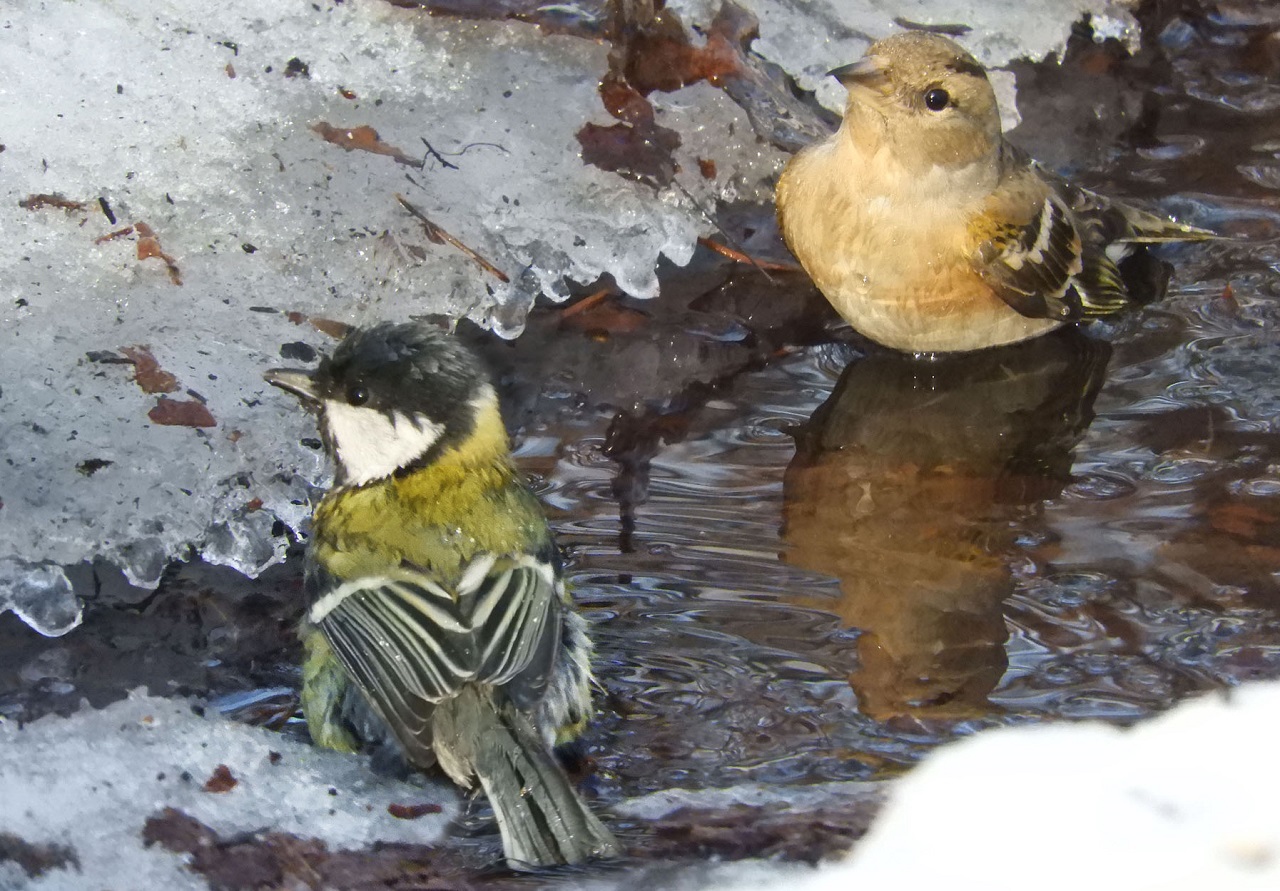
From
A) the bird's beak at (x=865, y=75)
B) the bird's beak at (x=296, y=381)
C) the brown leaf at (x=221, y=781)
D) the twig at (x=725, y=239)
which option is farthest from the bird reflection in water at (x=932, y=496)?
the brown leaf at (x=221, y=781)

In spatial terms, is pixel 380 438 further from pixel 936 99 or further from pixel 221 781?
pixel 936 99

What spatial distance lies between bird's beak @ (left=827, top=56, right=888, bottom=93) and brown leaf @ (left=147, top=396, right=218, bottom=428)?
2.38 m

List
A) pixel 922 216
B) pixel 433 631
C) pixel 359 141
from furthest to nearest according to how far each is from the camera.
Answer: pixel 359 141, pixel 922 216, pixel 433 631

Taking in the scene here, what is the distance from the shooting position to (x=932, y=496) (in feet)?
16.4

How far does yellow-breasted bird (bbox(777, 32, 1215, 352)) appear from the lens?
5.68 m

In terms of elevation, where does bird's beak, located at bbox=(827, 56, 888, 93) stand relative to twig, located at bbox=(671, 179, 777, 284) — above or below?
above

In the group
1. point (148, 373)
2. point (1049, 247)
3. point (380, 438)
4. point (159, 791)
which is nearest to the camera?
point (159, 791)

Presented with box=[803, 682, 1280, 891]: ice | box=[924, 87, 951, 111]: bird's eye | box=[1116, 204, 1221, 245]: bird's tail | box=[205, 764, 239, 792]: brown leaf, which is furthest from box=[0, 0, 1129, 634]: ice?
box=[803, 682, 1280, 891]: ice

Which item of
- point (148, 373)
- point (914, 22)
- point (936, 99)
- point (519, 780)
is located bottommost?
point (519, 780)

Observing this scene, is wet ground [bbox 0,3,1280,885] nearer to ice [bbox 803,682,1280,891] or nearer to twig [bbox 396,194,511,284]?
ice [bbox 803,682,1280,891]

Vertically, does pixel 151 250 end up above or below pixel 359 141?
below

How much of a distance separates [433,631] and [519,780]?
19.9 inches

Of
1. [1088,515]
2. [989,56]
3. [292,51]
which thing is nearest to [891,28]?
[989,56]

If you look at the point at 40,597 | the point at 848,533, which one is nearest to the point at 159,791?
the point at 40,597
